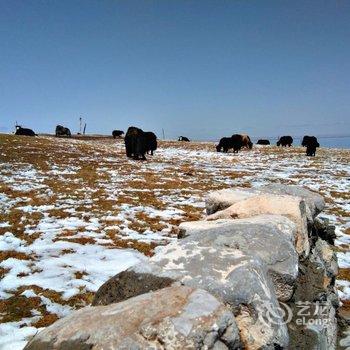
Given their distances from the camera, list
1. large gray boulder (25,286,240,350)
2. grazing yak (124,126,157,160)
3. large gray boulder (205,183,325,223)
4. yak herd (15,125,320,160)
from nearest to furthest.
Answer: large gray boulder (25,286,240,350), large gray boulder (205,183,325,223), grazing yak (124,126,157,160), yak herd (15,125,320,160)

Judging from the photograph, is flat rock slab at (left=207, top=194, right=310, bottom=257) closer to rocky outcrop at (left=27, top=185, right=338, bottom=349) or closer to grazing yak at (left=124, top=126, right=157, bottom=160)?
rocky outcrop at (left=27, top=185, right=338, bottom=349)

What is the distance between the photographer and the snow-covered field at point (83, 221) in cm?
642

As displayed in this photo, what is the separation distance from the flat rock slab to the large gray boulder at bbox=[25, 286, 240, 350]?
3330mm

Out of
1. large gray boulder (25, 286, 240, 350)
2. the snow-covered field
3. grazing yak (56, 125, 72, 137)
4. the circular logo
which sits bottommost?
the snow-covered field

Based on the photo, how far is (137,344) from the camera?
2973mm

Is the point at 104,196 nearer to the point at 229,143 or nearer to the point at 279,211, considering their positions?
the point at 279,211

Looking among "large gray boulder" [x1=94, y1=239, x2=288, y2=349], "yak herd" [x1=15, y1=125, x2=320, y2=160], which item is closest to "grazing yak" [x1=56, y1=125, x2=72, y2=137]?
"yak herd" [x1=15, y1=125, x2=320, y2=160]

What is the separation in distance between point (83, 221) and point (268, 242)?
277 inches

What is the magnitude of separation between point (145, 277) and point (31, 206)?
939cm

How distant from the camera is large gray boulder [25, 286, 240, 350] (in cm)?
303

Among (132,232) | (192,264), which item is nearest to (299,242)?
(192,264)

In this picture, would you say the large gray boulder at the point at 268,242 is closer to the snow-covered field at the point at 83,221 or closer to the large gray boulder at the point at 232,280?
the large gray boulder at the point at 232,280

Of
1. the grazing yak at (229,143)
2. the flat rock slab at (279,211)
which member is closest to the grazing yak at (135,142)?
the grazing yak at (229,143)

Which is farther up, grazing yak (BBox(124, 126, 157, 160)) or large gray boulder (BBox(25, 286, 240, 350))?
grazing yak (BBox(124, 126, 157, 160))
